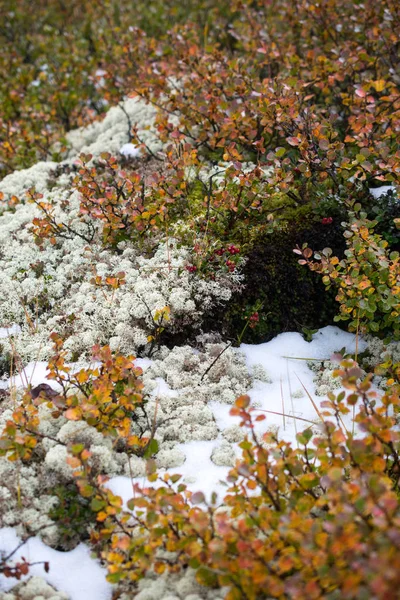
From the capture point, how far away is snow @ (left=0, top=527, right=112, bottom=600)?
2680 mm

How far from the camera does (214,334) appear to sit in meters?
4.23

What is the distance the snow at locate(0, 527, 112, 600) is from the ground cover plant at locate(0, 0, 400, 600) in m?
0.01

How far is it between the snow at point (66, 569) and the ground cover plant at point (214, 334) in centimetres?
1

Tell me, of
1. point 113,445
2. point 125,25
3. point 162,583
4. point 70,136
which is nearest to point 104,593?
point 162,583

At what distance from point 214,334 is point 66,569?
207 cm

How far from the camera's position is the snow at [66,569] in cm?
268

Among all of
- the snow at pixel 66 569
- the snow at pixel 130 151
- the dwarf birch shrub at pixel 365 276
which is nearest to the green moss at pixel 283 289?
the dwarf birch shrub at pixel 365 276

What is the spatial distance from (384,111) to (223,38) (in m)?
4.40

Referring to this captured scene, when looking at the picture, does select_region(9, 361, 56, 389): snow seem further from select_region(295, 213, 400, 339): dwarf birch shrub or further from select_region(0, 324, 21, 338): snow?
select_region(295, 213, 400, 339): dwarf birch shrub

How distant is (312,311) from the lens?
455cm

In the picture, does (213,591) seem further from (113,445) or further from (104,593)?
(113,445)

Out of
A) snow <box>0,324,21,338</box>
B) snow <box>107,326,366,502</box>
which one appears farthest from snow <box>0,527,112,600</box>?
snow <box>0,324,21,338</box>

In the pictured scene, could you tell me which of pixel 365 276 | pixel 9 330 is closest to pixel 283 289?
pixel 365 276

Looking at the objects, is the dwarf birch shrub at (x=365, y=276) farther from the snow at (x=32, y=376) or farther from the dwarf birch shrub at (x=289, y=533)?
the snow at (x=32, y=376)
